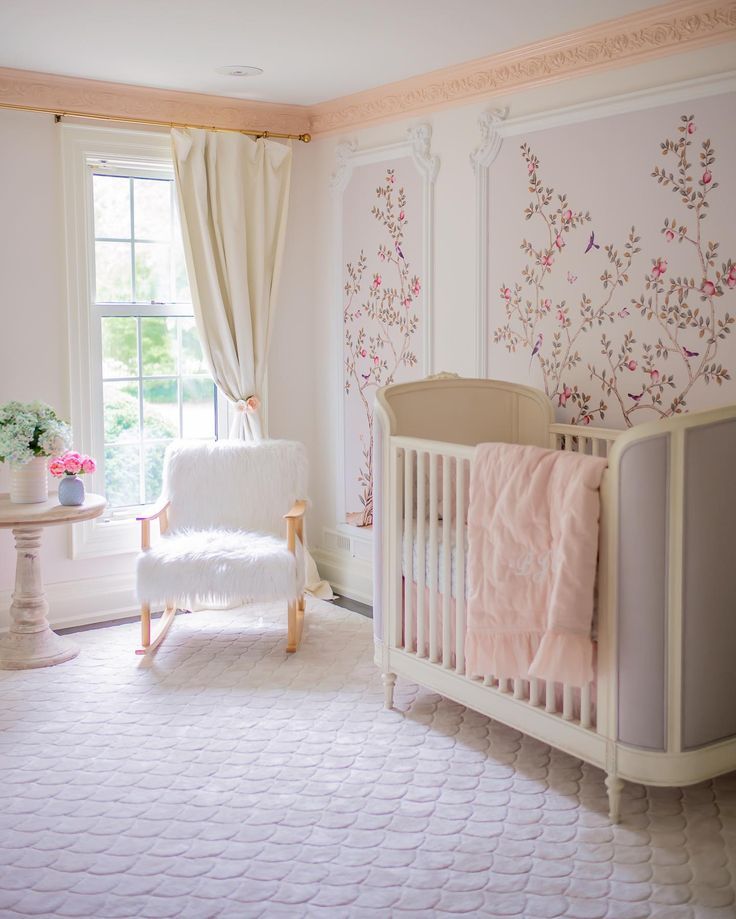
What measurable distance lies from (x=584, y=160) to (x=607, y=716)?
1950 millimetres

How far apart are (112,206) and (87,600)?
1.75 m

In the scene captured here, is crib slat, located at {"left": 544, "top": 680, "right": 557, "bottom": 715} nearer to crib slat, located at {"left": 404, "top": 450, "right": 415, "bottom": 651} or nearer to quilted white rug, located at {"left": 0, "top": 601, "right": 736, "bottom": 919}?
quilted white rug, located at {"left": 0, "top": 601, "right": 736, "bottom": 919}

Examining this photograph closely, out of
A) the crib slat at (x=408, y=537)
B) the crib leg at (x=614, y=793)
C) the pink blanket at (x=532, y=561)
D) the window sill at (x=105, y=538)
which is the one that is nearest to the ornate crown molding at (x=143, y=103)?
the window sill at (x=105, y=538)

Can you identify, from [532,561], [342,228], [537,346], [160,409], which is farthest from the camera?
[342,228]

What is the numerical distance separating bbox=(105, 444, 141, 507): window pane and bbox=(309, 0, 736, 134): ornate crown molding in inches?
71.2

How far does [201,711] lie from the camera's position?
3496 millimetres

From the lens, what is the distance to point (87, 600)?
459cm

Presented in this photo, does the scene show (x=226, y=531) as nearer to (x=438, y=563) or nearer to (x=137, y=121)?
(x=438, y=563)

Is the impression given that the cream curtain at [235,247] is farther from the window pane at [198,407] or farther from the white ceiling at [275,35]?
the white ceiling at [275,35]

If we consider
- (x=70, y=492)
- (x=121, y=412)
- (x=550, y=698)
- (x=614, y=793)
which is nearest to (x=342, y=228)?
(x=121, y=412)

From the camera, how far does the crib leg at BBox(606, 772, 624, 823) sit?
8.78ft

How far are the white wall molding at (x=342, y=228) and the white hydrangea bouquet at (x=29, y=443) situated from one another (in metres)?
1.43

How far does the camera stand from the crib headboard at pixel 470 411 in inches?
140

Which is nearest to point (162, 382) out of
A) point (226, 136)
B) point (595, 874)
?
point (226, 136)
